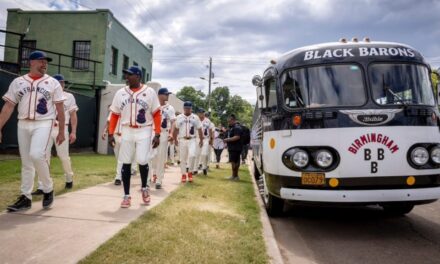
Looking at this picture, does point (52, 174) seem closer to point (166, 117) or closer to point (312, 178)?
point (166, 117)

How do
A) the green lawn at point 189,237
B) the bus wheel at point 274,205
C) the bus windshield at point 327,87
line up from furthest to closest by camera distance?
the bus wheel at point 274,205 < the bus windshield at point 327,87 < the green lawn at point 189,237

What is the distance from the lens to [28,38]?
21.8m

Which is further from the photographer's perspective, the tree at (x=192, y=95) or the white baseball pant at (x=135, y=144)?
the tree at (x=192, y=95)

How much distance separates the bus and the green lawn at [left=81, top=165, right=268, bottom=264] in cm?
80

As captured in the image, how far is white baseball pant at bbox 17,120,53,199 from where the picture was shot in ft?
16.0

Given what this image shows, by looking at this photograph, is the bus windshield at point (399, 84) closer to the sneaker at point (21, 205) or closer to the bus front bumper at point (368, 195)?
the bus front bumper at point (368, 195)

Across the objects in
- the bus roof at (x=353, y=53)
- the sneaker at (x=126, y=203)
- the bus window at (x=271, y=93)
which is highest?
the bus roof at (x=353, y=53)

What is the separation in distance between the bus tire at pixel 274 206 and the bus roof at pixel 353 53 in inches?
80.5

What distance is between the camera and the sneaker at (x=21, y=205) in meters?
4.83

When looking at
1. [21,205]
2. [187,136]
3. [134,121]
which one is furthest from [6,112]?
[187,136]

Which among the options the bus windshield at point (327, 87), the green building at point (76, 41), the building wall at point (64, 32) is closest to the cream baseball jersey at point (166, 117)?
the bus windshield at point (327, 87)

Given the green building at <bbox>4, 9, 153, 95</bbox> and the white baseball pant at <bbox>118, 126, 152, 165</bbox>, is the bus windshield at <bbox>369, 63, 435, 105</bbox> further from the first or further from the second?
the green building at <bbox>4, 9, 153, 95</bbox>

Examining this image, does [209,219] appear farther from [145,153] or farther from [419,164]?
[419,164]

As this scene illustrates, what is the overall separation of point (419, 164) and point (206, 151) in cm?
836
